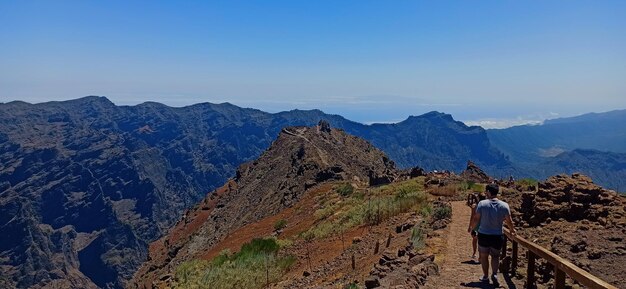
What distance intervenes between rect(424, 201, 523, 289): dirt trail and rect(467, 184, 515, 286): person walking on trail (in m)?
0.49

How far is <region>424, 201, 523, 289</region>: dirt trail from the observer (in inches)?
446

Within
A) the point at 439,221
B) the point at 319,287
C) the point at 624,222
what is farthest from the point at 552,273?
the point at 439,221

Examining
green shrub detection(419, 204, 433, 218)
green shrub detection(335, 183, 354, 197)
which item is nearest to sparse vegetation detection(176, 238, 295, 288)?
green shrub detection(419, 204, 433, 218)

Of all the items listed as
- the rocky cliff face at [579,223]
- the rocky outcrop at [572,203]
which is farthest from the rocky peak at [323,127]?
the rocky outcrop at [572,203]

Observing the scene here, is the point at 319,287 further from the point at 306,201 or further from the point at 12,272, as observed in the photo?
the point at 12,272

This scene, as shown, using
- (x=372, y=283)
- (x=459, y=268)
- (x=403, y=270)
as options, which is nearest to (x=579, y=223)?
(x=459, y=268)

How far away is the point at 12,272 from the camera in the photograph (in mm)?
190625

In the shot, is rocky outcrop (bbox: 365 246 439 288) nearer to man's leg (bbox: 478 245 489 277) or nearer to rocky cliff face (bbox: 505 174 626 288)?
man's leg (bbox: 478 245 489 277)

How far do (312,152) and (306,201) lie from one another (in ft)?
77.1

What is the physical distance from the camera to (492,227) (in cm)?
1099

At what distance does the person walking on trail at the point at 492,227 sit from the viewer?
10914 millimetres

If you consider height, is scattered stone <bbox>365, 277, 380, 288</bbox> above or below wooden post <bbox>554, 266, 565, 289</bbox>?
below

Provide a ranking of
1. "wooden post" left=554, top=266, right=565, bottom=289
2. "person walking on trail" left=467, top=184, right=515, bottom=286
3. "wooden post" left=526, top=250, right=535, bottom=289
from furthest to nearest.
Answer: "person walking on trail" left=467, top=184, right=515, bottom=286, "wooden post" left=526, top=250, right=535, bottom=289, "wooden post" left=554, top=266, right=565, bottom=289

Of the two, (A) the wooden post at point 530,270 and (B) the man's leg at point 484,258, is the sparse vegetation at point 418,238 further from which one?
(A) the wooden post at point 530,270
